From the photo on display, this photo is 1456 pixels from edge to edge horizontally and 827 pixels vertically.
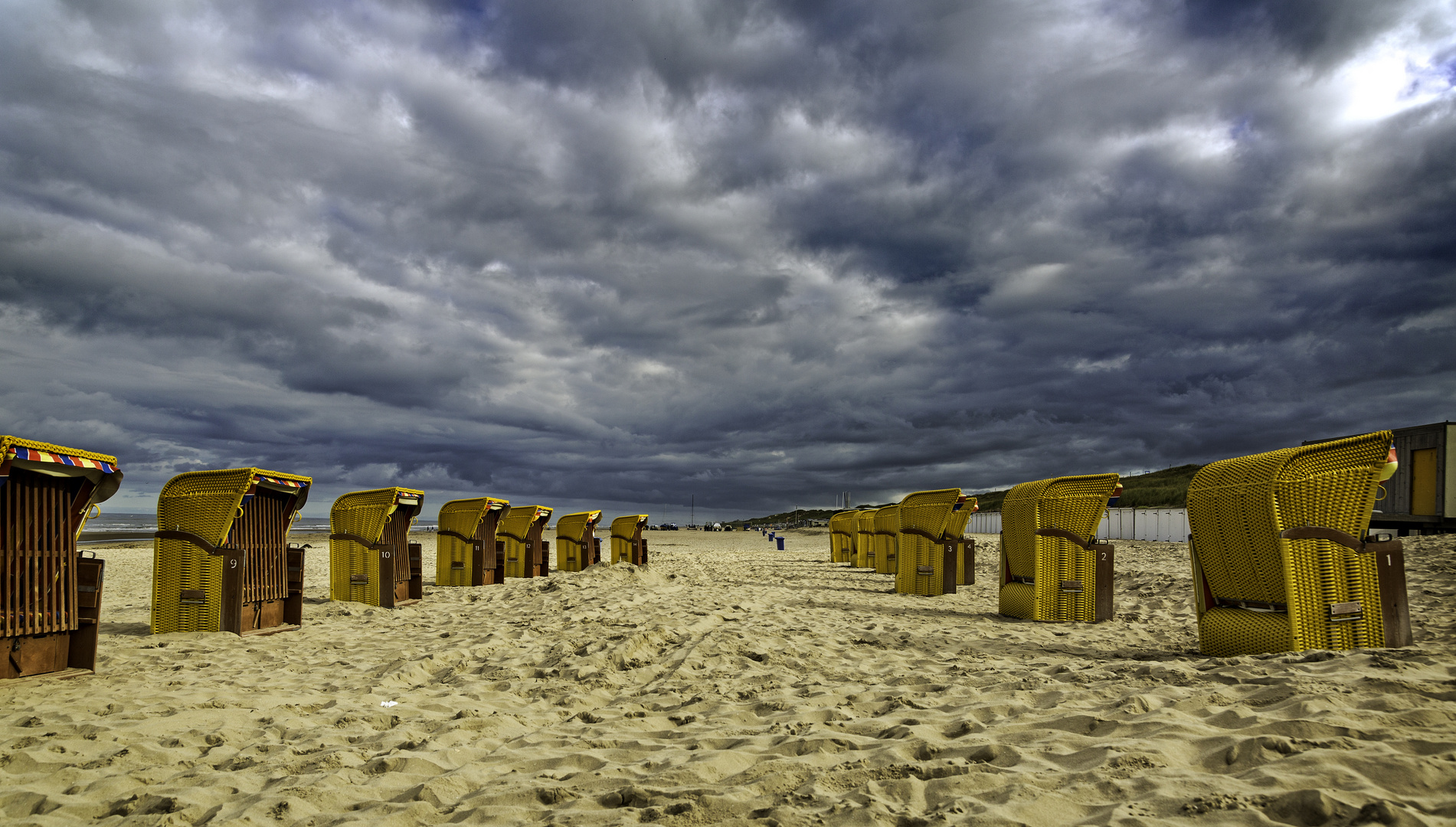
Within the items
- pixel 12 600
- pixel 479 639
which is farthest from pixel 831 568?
pixel 12 600

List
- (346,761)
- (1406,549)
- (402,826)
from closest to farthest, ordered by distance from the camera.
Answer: (402,826) → (346,761) → (1406,549)

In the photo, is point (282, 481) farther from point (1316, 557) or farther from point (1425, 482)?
point (1425, 482)

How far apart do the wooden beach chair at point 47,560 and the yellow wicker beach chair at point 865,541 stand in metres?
20.5

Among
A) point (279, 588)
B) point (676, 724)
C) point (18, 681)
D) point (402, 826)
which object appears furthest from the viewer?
point (279, 588)

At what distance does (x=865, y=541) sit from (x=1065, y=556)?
15.3 m

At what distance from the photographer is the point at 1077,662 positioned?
6418mm

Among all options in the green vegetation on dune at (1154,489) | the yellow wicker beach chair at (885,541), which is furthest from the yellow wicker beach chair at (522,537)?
the green vegetation on dune at (1154,489)

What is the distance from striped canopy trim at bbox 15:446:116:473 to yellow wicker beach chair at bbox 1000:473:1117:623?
11.0 meters

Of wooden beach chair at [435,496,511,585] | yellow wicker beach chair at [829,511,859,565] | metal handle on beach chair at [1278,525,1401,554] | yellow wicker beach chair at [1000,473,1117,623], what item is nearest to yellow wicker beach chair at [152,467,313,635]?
wooden beach chair at [435,496,511,585]

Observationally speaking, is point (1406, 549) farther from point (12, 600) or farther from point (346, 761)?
point (12, 600)

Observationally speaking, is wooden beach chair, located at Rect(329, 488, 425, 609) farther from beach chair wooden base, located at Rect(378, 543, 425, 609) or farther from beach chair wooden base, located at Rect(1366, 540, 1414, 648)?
beach chair wooden base, located at Rect(1366, 540, 1414, 648)

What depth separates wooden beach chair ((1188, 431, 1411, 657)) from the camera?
589 centimetres

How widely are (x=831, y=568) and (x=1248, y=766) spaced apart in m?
22.2

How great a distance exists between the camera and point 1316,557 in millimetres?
6031
